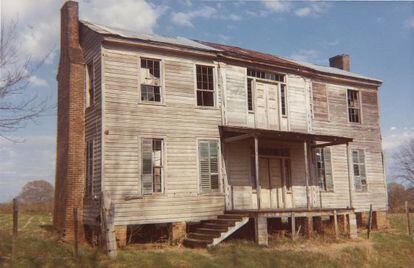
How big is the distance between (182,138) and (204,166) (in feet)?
4.70

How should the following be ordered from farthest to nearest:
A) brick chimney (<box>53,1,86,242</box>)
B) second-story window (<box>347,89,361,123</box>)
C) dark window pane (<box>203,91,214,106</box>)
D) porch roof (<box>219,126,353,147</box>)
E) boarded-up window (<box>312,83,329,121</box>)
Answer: second-story window (<box>347,89,361,123</box>) → boarded-up window (<box>312,83,329,121</box>) → dark window pane (<box>203,91,214,106</box>) → porch roof (<box>219,126,353,147</box>) → brick chimney (<box>53,1,86,242</box>)

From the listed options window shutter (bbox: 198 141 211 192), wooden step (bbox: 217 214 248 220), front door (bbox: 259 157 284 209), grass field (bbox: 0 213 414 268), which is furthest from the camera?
front door (bbox: 259 157 284 209)

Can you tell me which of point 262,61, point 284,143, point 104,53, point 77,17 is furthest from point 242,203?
point 77,17

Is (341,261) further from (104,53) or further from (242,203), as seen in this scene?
(104,53)

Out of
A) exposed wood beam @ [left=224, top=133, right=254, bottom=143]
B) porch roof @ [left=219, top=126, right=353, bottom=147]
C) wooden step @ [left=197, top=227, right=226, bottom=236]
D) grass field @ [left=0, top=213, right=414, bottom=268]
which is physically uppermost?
porch roof @ [left=219, top=126, right=353, bottom=147]

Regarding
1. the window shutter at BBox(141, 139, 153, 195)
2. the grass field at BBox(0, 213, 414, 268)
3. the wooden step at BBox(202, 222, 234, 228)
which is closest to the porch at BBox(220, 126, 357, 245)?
the wooden step at BBox(202, 222, 234, 228)

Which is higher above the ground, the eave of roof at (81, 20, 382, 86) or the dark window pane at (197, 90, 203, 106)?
the eave of roof at (81, 20, 382, 86)

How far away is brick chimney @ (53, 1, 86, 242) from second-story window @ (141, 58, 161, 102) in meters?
2.56

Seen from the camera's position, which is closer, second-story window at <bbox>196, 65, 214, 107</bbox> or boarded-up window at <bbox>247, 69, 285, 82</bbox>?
second-story window at <bbox>196, 65, 214, 107</bbox>

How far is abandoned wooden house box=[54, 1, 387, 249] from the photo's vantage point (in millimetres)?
16188

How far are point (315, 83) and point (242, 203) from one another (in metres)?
7.46

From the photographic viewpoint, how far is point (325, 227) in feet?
66.9

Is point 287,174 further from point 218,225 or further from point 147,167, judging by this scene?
point 147,167

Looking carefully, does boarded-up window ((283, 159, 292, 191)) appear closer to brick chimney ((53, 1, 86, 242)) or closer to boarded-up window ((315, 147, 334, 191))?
boarded-up window ((315, 147, 334, 191))
